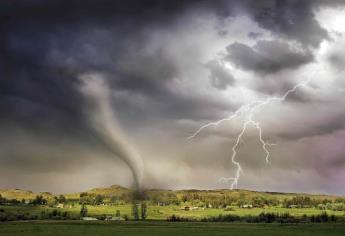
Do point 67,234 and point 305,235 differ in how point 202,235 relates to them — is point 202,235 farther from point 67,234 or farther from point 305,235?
point 67,234

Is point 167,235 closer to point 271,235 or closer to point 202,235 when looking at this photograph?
point 202,235

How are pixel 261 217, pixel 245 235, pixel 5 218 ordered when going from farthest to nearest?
pixel 261 217
pixel 5 218
pixel 245 235

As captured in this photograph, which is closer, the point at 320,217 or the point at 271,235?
the point at 271,235

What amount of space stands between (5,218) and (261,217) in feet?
338

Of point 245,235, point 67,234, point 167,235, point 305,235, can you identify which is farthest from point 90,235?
point 305,235

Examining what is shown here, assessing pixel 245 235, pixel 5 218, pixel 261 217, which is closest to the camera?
pixel 245 235

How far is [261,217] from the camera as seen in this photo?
193250 millimetres

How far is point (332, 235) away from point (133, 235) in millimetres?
43926

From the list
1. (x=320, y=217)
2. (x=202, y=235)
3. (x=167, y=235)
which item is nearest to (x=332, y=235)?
(x=202, y=235)

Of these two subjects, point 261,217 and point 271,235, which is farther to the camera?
point 261,217

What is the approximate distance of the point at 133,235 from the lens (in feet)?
329

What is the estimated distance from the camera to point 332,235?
4028 inches

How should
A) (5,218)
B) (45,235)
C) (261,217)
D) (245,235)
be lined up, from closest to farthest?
(45,235)
(245,235)
(5,218)
(261,217)

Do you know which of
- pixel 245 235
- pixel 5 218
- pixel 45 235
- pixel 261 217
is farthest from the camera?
pixel 261 217
